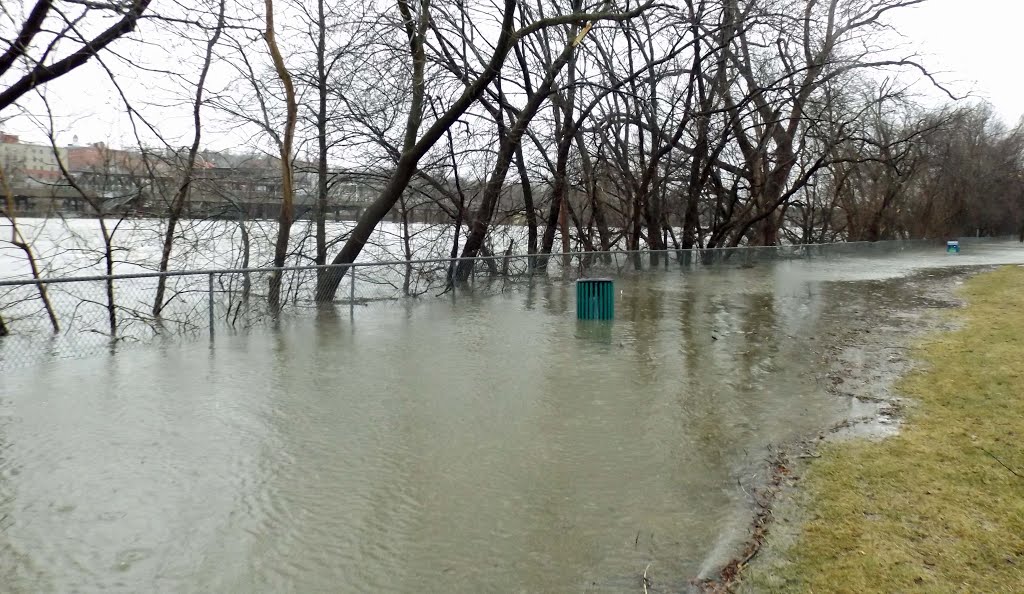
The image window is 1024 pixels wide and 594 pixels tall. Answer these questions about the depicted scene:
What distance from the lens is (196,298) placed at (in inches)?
403

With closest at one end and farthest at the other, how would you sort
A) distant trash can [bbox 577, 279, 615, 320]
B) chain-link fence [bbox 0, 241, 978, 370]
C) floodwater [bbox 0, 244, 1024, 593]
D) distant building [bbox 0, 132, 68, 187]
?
floodwater [bbox 0, 244, 1024, 593], chain-link fence [bbox 0, 241, 978, 370], distant building [bbox 0, 132, 68, 187], distant trash can [bbox 577, 279, 615, 320]

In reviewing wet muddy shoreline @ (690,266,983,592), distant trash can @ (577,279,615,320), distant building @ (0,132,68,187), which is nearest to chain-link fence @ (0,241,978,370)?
distant trash can @ (577,279,615,320)

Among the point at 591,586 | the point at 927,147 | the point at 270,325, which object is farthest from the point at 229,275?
the point at 927,147

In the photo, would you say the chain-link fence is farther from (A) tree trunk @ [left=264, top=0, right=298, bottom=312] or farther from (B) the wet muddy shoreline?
(B) the wet muddy shoreline

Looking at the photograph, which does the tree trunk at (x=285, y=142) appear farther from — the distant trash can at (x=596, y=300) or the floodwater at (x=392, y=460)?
the distant trash can at (x=596, y=300)

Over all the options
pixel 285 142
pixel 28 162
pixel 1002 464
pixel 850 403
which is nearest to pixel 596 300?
pixel 850 403

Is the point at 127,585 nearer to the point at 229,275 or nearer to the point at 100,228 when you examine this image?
the point at 229,275

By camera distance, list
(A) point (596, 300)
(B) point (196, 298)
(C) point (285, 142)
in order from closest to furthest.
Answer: (B) point (196, 298), (A) point (596, 300), (C) point (285, 142)

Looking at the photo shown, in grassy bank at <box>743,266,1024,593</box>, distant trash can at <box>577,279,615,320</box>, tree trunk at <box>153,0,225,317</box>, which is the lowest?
grassy bank at <box>743,266,1024,593</box>

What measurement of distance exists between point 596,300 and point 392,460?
7274 mm

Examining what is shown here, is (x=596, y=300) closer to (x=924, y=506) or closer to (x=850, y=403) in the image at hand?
(x=850, y=403)

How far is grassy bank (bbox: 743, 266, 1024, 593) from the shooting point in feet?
11.4

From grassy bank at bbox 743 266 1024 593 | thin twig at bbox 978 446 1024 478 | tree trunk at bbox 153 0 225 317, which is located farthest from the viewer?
tree trunk at bbox 153 0 225 317

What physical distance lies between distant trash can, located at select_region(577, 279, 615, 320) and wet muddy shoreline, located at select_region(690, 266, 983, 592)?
3290 millimetres
